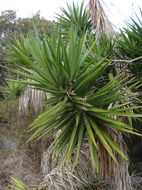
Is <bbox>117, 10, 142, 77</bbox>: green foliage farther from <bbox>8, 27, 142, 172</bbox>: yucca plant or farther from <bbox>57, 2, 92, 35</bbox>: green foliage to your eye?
<bbox>57, 2, 92, 35</bbox>: green foliage

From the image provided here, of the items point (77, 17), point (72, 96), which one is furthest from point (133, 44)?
point (77, 17)

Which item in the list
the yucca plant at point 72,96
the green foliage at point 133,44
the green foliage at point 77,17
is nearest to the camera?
the yucca plant at point 72,96

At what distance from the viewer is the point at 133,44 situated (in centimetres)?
263

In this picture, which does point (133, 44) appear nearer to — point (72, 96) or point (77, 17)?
point (72, 96)

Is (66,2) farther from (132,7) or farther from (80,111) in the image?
(80,111)

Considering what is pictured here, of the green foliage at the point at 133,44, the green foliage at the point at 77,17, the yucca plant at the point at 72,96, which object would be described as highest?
the green foliage at the point at 77,17

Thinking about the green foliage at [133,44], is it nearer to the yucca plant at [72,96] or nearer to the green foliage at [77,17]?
the yucca plant at [72,96]

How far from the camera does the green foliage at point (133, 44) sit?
2650 mm

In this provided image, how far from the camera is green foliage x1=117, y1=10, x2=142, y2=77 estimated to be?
265 centimetres

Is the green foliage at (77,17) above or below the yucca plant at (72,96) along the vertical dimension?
above

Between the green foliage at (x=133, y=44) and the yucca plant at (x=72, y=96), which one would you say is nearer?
the yucca plant at (x=72, y=96)

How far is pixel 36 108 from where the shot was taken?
426 cm

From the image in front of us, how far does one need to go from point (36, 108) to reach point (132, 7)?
241 cm

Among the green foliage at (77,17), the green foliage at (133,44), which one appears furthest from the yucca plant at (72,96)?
the green foliage at (77,17)
